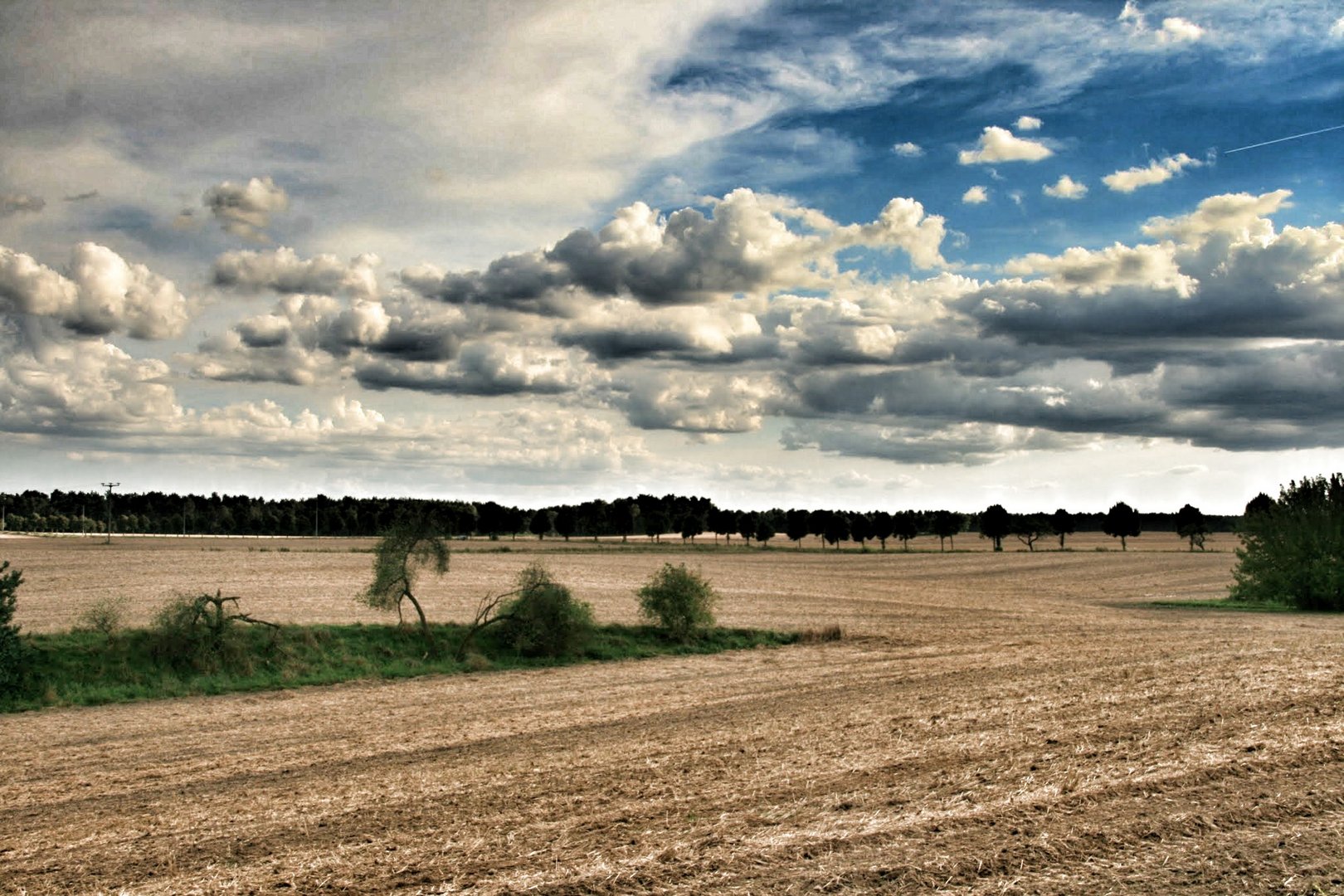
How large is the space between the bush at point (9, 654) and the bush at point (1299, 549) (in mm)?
59935

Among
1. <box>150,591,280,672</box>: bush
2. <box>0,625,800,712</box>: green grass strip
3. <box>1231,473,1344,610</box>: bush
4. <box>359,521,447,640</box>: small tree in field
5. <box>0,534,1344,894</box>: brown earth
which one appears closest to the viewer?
<box>0,534,1344,894</box>: brown earth

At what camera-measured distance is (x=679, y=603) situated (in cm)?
3766

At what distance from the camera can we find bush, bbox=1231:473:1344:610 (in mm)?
54312

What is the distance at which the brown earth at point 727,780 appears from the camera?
11117 mm

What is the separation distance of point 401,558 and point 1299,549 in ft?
164

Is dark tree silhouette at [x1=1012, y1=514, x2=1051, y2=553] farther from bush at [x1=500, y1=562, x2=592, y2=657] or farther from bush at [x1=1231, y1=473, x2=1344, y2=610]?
bush at [x1=500, y1=562, x2=592, y2=657]

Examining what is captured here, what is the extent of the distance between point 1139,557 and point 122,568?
378 ft

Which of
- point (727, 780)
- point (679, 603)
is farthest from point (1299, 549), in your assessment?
point (727, 780)

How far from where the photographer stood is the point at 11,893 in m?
10.9

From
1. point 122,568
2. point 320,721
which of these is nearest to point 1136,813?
point 320,721

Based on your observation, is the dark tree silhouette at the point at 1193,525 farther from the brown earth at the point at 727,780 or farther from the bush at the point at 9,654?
the bush at the point at 9,654

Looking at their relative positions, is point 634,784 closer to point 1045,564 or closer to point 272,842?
point 272,842

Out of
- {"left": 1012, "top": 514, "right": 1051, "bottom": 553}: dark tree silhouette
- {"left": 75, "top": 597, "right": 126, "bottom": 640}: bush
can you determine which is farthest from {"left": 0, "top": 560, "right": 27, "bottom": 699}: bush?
{"left": 1012, "top": 514, "right": 1051, "bottom": 553}: dark tree silhouette

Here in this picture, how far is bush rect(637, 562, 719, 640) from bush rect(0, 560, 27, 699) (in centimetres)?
2050
